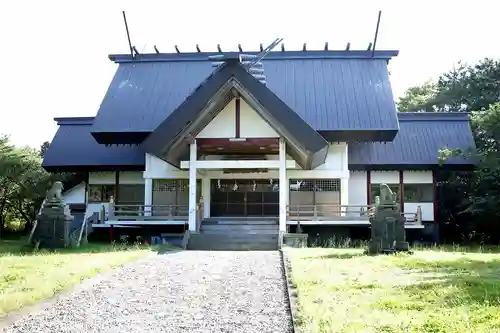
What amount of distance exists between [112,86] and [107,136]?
346 centimetres

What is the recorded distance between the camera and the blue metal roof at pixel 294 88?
73.4ft

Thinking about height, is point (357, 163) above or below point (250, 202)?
above

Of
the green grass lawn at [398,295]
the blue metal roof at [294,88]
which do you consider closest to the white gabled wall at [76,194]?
the blue metal roof at [294,88]

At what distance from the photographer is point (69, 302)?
6844 millimetres

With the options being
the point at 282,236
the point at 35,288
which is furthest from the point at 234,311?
the point at 282,236

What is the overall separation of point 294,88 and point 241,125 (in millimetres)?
6971

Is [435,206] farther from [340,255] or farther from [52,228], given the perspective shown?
[52,228]

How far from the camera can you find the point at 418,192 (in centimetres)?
2317

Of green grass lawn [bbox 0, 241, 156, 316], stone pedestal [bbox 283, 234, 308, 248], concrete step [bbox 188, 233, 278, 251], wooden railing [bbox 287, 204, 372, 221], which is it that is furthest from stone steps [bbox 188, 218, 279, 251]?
green grass lawn [bbox 0, 241, 156, 316]

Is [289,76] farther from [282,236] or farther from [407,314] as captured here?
[407,314]

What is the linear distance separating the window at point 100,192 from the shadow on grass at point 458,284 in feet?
55.3

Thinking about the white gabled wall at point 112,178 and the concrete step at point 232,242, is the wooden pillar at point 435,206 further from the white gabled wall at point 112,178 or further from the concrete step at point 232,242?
the white gabled wall at point 112,178

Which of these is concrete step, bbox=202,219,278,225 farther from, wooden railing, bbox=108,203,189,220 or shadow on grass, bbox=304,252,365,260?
shadow on grass, bbox=304,252,365,260

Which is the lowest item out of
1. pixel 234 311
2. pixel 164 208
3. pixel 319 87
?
pixel 234 311
